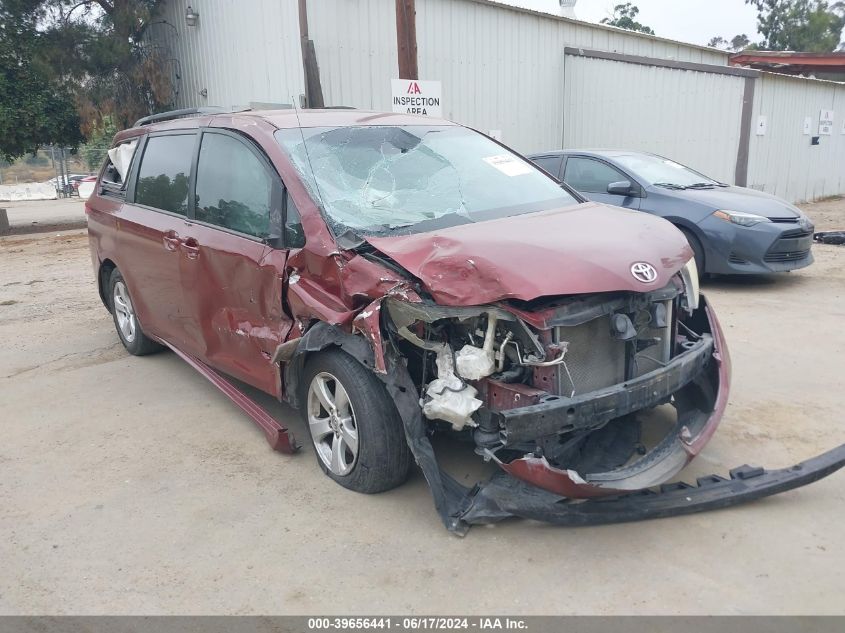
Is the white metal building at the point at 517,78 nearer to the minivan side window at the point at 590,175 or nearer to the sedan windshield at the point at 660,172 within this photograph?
the minivan side window at the point at 590,175

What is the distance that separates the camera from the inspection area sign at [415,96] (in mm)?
8180

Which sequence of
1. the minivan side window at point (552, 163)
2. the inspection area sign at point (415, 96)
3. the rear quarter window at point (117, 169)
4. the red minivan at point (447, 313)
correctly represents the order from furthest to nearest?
the minivan side window at point (552, 163) → the inspection area sign at point (415, 96) → the rear quarter window at point (117, 169) → the red minivan at point (447, 313)

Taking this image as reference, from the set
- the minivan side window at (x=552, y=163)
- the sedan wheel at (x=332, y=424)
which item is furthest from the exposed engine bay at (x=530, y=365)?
the minivan side window at (x=552, y=163)

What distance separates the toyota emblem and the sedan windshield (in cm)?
512

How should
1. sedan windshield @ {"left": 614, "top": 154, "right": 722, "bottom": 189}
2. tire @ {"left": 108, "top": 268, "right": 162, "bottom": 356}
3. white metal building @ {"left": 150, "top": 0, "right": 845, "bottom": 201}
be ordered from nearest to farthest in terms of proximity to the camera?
tire @ {"left": 108, "top": 268, "right": 162, "bottom": 356}, sedan windshield @ {"left": 614, "top": 154, "right": 722, "bottom": 189}, white metal building @ {"left": 150, "top": 0, "right": 845, "bottom": 201}

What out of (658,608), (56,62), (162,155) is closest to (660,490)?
(658,608)

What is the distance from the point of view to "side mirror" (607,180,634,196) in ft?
24.9

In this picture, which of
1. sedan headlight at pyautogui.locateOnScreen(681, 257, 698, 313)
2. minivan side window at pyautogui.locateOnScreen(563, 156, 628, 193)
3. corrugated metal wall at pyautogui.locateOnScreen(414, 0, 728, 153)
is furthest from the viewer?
corrugated metal wall at pyautogui.locateOnScreen(414, 0, 728, 153)

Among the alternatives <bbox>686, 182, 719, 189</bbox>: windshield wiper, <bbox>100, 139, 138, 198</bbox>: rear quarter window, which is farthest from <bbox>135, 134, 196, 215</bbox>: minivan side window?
<bbox>686, 182, 719, 189</bbox>: windshield wiper

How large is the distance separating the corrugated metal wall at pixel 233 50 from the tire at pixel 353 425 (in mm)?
9314

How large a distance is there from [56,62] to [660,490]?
16.4 metres

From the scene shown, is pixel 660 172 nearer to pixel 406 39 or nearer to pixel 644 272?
pixel 406 39

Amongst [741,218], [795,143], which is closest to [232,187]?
[741,218]

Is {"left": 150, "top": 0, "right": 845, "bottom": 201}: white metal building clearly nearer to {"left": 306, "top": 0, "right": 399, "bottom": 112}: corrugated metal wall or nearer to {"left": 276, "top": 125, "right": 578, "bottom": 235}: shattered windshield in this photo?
{"left": 306, "top": 0, "right": 399, "bottom": 112}: corrugated metal wall
